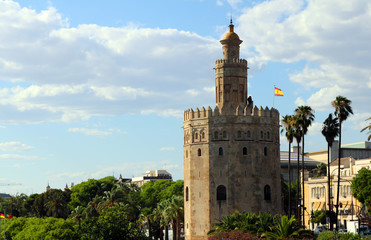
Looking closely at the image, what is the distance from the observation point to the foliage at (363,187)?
75750 mm

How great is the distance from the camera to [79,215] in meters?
91.5

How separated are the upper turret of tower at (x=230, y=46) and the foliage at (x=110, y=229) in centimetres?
2767

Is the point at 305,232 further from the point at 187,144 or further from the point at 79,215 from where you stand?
the point at 79,215

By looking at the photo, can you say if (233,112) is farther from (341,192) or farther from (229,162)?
(341,192)

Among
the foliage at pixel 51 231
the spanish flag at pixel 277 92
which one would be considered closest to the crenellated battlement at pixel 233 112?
the spanish flag at pixel 277 92

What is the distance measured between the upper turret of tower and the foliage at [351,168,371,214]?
2313 cm

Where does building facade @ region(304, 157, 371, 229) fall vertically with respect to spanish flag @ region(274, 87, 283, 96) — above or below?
below

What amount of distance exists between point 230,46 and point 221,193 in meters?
17.3

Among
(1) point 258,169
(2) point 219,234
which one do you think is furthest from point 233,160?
(2) point 219,234

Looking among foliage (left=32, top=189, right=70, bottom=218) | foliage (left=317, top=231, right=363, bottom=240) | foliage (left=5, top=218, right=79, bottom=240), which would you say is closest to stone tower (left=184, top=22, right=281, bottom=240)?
foliage (left=5, top=218, right=79, bottom=240)

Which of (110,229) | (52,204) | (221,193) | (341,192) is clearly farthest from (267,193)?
(52,204)

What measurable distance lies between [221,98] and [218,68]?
3588 millimetres

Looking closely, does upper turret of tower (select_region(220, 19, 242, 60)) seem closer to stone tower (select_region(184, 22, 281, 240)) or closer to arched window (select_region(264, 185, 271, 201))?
stone tower (select_region(184, 22, 281, 240))

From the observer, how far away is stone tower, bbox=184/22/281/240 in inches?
2598
